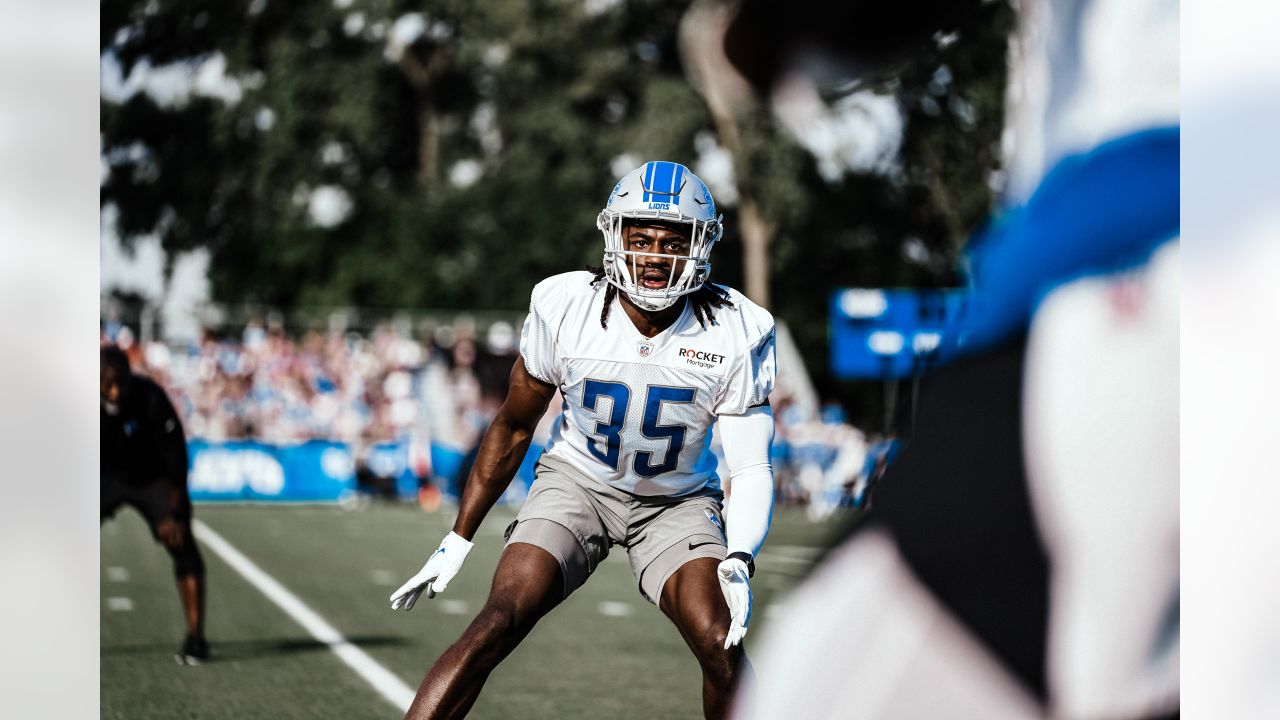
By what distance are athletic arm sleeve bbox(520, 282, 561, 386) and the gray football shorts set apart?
274 millimetres

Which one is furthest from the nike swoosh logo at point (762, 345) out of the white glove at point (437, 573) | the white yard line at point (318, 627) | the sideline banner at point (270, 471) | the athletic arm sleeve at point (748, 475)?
the sideline banner at point (270, 471)

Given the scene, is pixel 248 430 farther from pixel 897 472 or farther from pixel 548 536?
pixel 897 472

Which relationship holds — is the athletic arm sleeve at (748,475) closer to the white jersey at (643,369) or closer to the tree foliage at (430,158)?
the white jersey at (643,369)

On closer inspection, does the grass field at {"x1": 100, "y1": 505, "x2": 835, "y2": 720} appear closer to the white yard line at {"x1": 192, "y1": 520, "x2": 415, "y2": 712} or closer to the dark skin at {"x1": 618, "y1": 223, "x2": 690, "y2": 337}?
the white yard line at {"x1": 192, "y1": 520, "x2": 415, "y2": 712}

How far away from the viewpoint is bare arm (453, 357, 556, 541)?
3131 millimetres

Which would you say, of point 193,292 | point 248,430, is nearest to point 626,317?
point 248,430

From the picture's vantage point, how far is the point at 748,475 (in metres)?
3.08

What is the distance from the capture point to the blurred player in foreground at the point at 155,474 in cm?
498

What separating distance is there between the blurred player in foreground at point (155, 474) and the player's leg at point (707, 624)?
2517mm

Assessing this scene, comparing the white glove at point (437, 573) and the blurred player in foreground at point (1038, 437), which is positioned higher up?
the blurred player in foreground at point (1038, 437)

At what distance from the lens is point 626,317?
125 inches

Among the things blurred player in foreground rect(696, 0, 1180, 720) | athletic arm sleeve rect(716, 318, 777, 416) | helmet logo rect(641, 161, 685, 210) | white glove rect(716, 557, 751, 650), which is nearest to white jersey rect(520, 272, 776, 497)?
athletic arm sleeve rect(716, 318, 777, 416)
